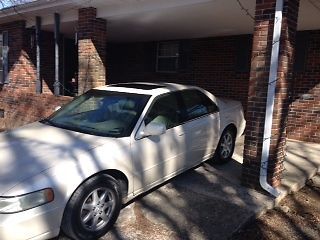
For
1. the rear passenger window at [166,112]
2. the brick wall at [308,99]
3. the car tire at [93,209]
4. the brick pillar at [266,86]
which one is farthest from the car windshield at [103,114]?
the brick wall at [308,99]

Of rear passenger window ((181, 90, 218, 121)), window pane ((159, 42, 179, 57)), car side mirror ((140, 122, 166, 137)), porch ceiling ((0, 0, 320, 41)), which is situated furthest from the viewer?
window pane ((159, 42, 179, 57))

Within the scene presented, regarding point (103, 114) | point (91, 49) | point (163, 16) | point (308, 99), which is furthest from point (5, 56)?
point (308, 99)

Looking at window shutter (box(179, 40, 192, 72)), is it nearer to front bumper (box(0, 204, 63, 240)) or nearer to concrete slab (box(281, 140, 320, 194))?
concrete slab (box(281, 140, 320, 194))

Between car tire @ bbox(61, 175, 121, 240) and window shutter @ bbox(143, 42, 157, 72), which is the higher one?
window shutter @ bbox(143, 42, 157, 72)

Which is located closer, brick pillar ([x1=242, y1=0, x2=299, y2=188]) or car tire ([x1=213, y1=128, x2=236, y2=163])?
brick pillar ([x1=242, y1=0, x2=299, y2=188])

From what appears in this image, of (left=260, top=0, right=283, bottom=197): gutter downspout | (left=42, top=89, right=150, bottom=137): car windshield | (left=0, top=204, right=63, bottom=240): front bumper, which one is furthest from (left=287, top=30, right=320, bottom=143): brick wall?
(left=0, top=204, right=63, bottom=240): front bumper

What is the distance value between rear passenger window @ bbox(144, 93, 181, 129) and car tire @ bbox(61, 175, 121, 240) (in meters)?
1.00

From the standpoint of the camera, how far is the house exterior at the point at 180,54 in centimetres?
501

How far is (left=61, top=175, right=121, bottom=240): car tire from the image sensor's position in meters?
3.58

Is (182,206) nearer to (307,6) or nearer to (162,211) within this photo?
(162,211)

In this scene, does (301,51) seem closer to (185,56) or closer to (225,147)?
(185,56)

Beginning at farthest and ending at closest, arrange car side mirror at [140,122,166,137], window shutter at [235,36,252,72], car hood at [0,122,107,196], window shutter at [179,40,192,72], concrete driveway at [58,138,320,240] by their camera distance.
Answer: window shutter at [179,40,192,72], window shutter at [235,36,252,72], car side mirror at [140,122,166,137], concrete driveway at [58,138,320,240], car hood at [0,122,107,196]

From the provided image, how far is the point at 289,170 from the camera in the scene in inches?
236

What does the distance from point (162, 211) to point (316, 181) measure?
277cm
